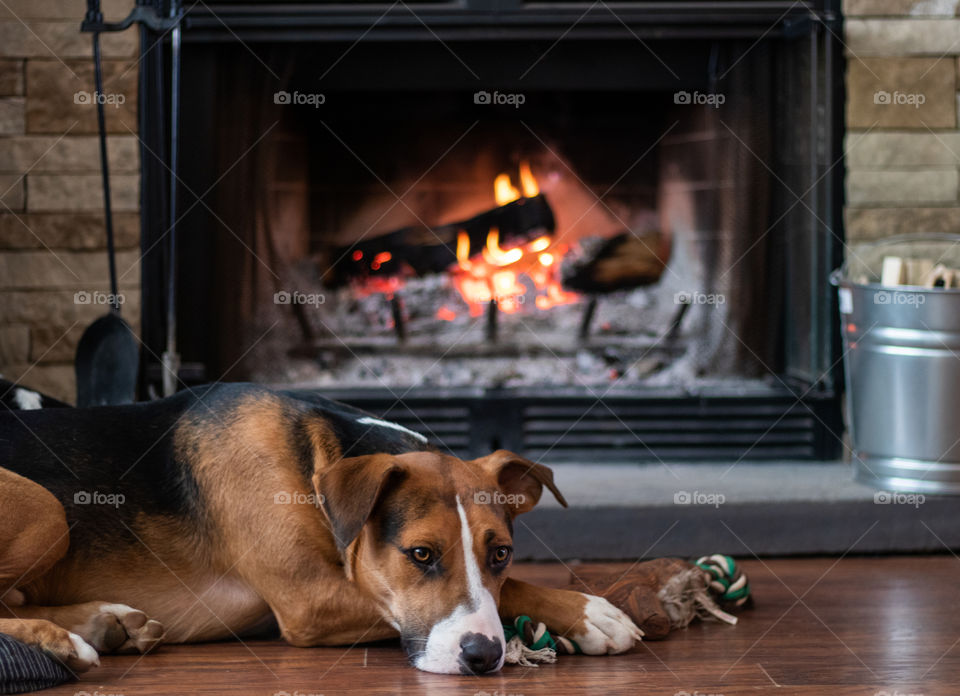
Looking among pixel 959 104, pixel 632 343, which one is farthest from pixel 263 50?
pixel 959 104

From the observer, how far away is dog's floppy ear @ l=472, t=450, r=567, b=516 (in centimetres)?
200

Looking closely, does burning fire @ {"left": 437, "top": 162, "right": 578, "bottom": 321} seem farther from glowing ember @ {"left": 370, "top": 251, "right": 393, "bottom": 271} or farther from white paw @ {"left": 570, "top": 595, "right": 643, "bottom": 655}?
white paw @ {"left": 570, "top": 595, "right": 643, "bottom": 655}

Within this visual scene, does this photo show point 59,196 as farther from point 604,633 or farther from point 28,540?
point 604,633

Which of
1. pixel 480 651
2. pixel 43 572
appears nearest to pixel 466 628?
pixel 480 651

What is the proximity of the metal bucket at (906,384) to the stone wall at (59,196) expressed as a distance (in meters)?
2.12

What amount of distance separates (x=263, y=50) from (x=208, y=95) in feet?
0.69

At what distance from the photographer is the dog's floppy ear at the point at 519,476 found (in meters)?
2.00

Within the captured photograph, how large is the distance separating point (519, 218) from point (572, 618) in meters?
1.84

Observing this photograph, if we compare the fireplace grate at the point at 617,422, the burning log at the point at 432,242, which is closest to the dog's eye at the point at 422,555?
the fireplace grate at the point at 617,422

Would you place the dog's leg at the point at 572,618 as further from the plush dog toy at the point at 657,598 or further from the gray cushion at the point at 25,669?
the gray cushion at the point at 25,669

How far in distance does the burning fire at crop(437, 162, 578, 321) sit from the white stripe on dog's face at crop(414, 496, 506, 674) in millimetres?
1837

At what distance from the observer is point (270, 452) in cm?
202

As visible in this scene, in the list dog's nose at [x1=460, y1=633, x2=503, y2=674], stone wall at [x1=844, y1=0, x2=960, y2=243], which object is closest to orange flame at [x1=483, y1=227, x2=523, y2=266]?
stone wall at [x1=844, y1=0, x2=960, y2=243]

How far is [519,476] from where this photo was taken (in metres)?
2.04
